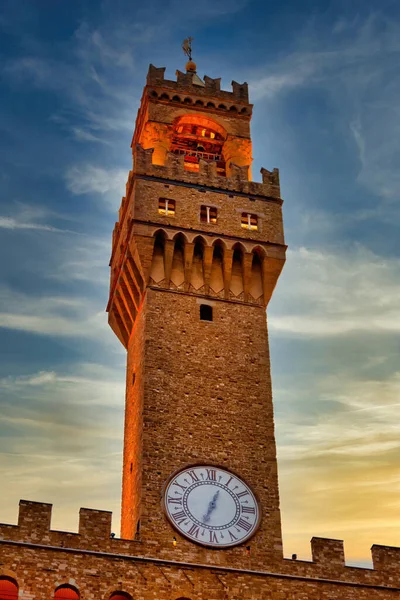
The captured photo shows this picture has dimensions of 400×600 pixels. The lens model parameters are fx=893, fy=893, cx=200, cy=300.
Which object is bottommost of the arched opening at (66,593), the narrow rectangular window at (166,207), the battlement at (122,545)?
the arched opening at (66,593)

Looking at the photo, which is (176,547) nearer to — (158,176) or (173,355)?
(173,355)

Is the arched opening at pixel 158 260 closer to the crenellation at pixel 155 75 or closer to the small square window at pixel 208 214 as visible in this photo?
the small square window at pixel 208 214

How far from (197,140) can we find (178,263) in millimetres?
9372

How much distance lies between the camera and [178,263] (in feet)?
119

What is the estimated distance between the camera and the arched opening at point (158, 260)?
35.8 m

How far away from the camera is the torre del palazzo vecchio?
28.3m

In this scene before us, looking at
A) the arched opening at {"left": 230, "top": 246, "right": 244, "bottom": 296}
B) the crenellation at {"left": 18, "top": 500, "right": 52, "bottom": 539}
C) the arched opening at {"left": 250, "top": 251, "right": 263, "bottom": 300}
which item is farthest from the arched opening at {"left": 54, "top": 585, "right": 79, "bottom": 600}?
the arched opening at {"left": 250, "top": 251, "right": 263, "bottom": 300}

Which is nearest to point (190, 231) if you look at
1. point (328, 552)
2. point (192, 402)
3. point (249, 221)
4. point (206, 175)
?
point (249, 221)

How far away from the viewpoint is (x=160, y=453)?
3131 centimetres

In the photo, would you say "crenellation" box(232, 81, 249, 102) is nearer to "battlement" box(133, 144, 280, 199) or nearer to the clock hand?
"battlement" box(133, 144, 280, 199)

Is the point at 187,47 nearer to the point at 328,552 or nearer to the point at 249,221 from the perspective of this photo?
the point at 249,221

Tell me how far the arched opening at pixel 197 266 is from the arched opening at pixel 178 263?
0.45 metres

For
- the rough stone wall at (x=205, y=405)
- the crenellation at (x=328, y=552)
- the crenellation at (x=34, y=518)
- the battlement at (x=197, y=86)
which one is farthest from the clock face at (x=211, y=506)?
the battlement at (x=197, y=86)

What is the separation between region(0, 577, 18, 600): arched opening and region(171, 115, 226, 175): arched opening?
2193cm
